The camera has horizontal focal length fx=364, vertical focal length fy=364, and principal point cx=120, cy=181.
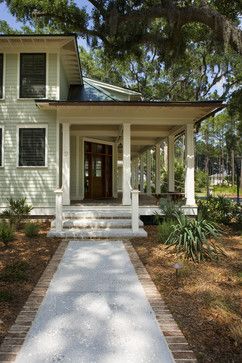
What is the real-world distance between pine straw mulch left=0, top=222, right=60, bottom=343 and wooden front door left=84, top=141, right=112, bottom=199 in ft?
20.8

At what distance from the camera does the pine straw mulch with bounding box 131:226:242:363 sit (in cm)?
364

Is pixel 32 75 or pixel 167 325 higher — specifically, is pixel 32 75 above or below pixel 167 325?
above

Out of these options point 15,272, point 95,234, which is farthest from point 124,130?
point 15,272

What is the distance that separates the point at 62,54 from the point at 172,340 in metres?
11.8

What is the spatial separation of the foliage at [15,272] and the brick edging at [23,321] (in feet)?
1.01

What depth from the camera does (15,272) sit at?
6.07 m

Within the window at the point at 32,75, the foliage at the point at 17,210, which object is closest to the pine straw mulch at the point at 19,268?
the foliage at the point at 17,210

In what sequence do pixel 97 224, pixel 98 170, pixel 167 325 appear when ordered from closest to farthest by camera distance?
pixel 167 325 < pixel 97 224 < pixel 98 170

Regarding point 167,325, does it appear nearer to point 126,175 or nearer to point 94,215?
point 94,215

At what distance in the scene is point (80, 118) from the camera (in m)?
12.2

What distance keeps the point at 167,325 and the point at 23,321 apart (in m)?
1.62

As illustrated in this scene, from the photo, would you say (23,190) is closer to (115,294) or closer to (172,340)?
(115,294)

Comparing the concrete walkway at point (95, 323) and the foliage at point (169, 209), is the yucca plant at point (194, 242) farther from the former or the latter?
the foliage at point (169, 209)

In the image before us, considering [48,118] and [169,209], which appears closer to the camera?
[169,209]
